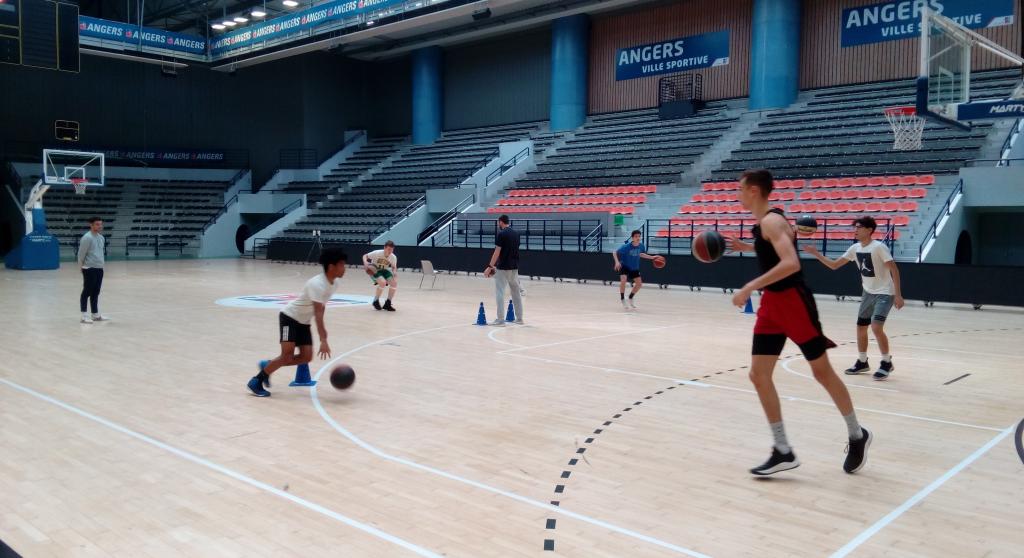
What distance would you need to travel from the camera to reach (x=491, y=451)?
566cm

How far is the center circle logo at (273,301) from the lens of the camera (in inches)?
614

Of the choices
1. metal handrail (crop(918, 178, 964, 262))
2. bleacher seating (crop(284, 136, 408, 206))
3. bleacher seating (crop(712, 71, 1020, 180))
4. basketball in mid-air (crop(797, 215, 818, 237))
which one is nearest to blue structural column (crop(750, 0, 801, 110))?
bleacher seating (crop(712, 71, 1020, 180))

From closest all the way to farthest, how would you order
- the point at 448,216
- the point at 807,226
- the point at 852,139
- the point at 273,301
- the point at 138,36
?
the point at 807,226, the point at 273,301, the point at 852,139, the point at 138,36, the point at 448,216

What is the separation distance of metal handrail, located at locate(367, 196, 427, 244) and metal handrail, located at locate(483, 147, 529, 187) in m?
2.89

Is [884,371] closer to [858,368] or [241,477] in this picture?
[858,368]

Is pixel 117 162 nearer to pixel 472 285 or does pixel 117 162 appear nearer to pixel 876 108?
pixel 472 285

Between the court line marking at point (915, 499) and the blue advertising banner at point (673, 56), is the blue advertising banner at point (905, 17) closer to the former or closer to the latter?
the blue advertising banner at point (673, 56)

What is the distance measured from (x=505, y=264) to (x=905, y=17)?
20015mm

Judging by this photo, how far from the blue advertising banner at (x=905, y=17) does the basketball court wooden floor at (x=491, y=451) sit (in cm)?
1625

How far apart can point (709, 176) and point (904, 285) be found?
1085 centimetres

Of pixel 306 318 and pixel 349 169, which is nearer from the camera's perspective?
pixel 306 318

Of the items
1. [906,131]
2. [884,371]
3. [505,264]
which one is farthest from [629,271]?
[906,131]

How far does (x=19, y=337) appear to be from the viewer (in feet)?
35.6

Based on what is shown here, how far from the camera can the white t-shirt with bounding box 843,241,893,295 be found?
27.5 ft
